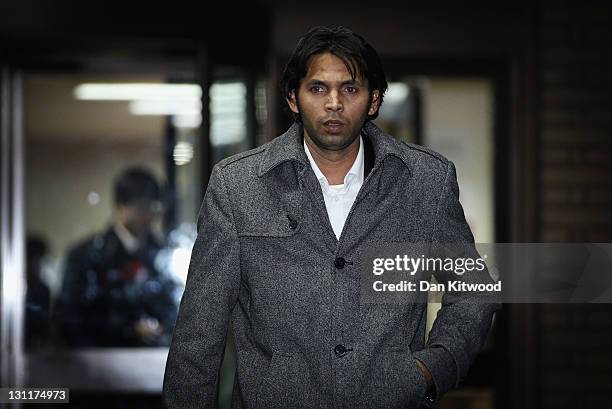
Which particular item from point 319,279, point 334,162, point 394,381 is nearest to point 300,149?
point 334,162

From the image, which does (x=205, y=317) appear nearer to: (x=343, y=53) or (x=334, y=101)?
(x=334, y=101)

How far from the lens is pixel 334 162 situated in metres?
2.70

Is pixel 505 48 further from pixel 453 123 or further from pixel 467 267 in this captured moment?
pixel 467 267

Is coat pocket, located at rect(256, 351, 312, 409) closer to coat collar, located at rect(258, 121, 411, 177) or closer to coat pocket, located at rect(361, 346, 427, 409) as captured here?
coat pocket, located at rect(361, 346, 427, 409)

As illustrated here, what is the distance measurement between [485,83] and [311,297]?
2600 millimetres

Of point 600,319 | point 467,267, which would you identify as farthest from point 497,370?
point 467,267

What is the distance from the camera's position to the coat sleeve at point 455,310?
266 centimetres

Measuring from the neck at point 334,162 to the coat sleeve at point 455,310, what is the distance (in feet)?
0.86

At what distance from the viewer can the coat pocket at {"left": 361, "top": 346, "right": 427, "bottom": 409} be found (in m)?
2.59

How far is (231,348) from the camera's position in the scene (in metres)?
4.11

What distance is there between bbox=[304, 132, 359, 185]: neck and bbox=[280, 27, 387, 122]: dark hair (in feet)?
0.55

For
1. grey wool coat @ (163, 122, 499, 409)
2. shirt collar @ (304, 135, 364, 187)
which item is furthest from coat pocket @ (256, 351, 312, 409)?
shirt collar @ (304, 135, 364, 187)

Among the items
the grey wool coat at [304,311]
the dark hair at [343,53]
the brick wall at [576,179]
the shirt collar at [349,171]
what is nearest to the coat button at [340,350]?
the grey wool coat at [304,311]

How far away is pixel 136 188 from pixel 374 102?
9.94ft
